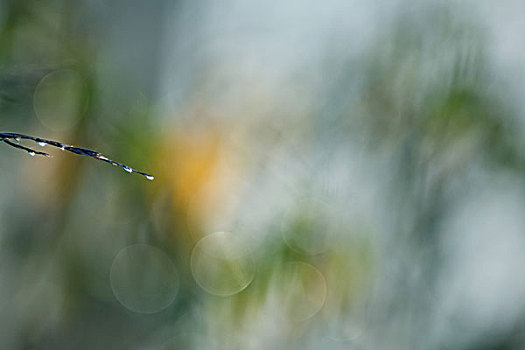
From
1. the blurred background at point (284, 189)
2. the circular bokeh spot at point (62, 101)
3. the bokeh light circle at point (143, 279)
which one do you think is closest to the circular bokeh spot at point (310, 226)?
the blurred background at point (284, 189)

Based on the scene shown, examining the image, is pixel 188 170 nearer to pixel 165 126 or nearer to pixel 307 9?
pixel 165 126

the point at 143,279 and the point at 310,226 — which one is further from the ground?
the point at 310,226

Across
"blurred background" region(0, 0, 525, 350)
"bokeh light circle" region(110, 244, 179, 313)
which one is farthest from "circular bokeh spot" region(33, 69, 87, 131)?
"bokeh light circle" region(110, 244, 179, 313)

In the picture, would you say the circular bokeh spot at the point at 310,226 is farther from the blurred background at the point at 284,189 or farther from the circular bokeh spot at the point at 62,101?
the circular bokeh spot at the point at 62,101

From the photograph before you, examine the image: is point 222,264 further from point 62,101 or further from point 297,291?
point 62,101

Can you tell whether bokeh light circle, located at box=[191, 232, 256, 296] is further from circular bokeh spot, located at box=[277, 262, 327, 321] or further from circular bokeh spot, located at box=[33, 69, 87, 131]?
circular bokeh spot, located at box=[33, 69, 87, 131]

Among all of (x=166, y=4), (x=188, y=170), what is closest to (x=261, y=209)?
(x=188, y=170)

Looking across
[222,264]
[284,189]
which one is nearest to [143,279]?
[222,264]
